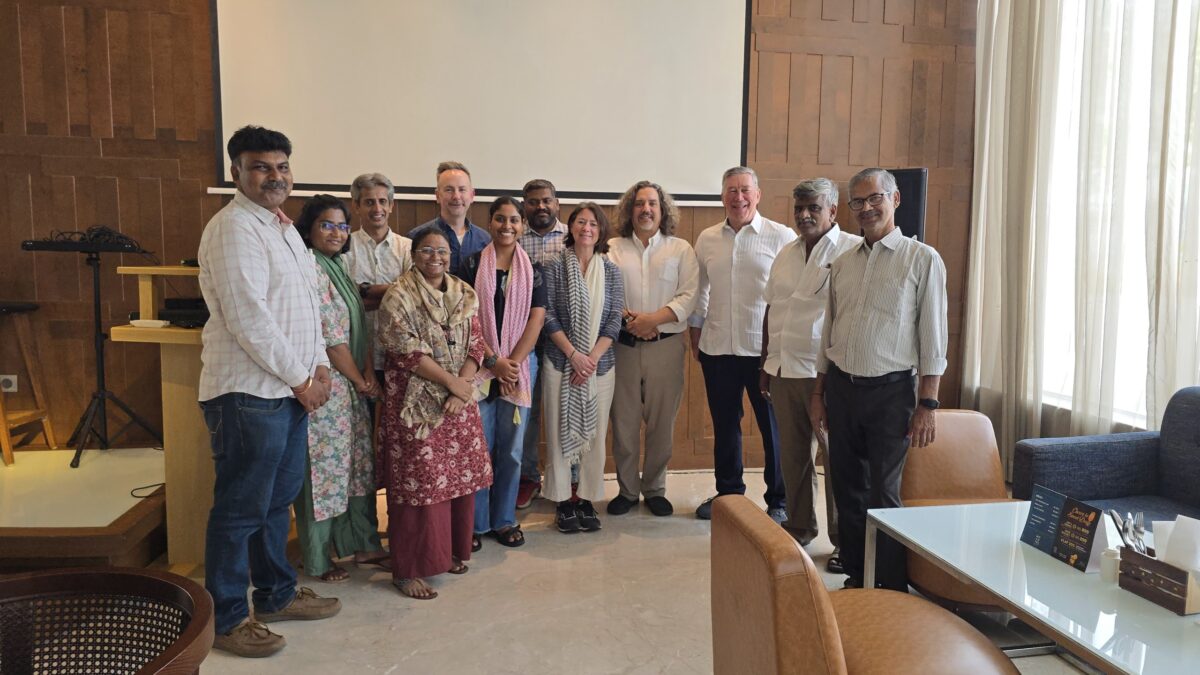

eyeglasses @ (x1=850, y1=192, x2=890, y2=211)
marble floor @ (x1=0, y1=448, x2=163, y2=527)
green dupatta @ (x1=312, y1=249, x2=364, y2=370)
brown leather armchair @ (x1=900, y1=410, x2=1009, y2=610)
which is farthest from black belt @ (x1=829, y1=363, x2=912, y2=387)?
marble floor @ (x1=0, y1=448, x2=163, y2=527)

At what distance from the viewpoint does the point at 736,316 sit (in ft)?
12.5

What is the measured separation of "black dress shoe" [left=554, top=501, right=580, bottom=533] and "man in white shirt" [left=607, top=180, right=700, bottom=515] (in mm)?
431

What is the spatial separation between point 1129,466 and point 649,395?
2043 mm

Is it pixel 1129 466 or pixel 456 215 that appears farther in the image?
pixel 456 215

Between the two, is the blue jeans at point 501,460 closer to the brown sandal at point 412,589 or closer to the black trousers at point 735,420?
the brown sandal at point 412,589

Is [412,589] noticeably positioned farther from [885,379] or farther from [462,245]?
[885,379]

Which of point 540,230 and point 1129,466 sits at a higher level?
point 540,230

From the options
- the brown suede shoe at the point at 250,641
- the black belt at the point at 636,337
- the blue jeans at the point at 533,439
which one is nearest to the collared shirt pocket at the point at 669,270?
the black belt at the point at 636,337

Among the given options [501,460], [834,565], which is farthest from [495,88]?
[834,565]

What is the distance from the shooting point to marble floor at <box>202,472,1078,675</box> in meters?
2.57

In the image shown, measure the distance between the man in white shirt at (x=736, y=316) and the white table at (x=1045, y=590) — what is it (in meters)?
1.63

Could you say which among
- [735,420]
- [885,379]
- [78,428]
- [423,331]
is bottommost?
[78,428]

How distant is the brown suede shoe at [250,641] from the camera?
2576 mm

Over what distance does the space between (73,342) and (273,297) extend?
2652 millimetres
